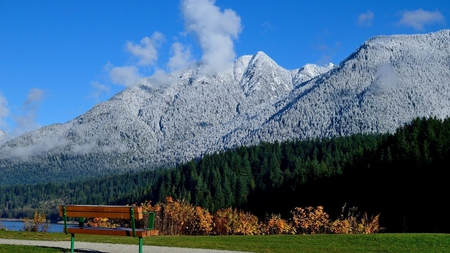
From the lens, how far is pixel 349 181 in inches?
3447

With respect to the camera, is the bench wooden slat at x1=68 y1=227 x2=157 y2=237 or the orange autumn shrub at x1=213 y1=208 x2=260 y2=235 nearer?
the bench wooden slat at x1=68 y1=227 x2=157 y2=237

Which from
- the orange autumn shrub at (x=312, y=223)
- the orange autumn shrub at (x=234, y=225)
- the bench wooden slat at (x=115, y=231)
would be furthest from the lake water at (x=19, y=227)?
the orange autumn shrub at (x=312, y=223)

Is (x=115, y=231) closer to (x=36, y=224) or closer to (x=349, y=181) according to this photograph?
(x=36, y=224)

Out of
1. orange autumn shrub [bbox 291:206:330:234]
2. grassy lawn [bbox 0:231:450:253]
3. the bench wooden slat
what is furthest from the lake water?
orange autumn shrub [bbox 291:206:330:234]

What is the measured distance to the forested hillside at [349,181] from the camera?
65.6 m

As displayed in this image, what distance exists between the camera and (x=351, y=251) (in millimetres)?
23344

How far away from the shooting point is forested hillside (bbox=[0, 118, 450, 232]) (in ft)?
215

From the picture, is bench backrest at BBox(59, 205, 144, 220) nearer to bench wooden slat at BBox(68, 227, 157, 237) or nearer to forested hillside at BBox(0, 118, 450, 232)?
bench wooden slat at BBox(68, 227, 157, 237)

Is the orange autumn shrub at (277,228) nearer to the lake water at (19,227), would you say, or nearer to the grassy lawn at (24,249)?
the lake water at (19,227)

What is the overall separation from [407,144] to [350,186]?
13.1 metres

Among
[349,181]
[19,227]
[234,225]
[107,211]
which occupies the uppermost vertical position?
[349,181]

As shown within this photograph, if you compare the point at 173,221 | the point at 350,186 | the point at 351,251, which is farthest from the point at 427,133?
the point at 351,251

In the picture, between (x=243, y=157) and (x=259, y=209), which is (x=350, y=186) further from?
(x=243, y=157)

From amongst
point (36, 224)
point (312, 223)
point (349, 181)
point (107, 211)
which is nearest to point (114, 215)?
point (107, 211)
